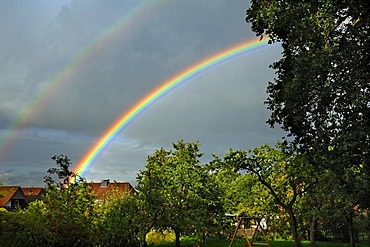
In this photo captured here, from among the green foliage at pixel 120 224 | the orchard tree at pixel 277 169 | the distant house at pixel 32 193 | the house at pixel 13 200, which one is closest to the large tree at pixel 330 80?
the orchard tree at pixel 277 169

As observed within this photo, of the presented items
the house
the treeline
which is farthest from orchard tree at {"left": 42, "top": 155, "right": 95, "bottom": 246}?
the house

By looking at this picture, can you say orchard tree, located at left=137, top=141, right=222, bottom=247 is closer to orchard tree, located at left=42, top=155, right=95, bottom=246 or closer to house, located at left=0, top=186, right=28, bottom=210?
orchard tree, located at left=42, top=155, right=95, bottom=246

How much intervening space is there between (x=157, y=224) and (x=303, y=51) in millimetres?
11954

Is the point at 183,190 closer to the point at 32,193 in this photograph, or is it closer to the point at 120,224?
the point at 120,224

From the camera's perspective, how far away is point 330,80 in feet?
38.2

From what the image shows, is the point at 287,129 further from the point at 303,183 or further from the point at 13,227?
the point at 13,227

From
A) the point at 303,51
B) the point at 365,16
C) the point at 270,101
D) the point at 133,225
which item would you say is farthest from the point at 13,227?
the point at 365,16

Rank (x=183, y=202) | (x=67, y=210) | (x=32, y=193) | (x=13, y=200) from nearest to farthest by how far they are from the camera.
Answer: (x=67, y=210) < (x=183, y=202) < (x=13, y=200) < (x=32, y=193)

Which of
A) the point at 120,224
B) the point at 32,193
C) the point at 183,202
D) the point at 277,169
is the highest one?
the point at 32,193

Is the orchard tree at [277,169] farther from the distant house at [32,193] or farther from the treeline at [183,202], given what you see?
the distant house at [32,193]

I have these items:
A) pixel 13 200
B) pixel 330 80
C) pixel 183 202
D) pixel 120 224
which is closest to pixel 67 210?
pixel 120 224

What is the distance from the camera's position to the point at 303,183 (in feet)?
69.1

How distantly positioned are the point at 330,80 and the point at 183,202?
13029 millimetres

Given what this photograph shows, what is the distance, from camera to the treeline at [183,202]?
15.3 m
